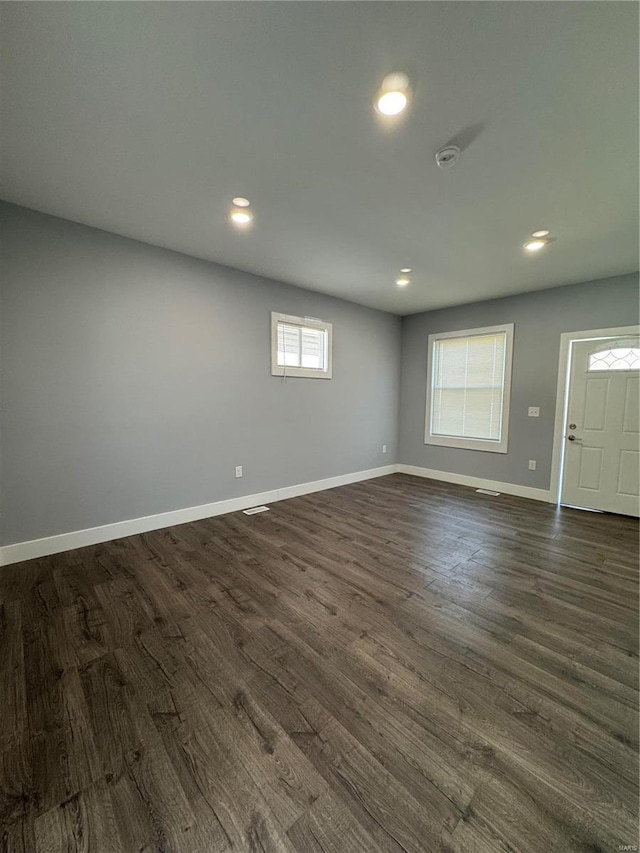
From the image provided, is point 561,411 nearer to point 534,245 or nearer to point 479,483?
point 479,483

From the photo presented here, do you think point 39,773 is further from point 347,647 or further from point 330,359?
point 330,359

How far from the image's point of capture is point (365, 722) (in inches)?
51.3

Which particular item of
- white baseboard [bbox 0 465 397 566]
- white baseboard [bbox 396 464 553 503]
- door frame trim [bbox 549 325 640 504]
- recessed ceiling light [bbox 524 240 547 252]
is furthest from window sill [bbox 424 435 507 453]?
recessed ceiling light [bbox 524 240 547 252]

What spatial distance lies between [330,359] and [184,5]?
354cm

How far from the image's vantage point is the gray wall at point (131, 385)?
2504mm

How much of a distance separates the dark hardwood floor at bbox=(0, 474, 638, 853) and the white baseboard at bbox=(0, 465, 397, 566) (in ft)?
0.42

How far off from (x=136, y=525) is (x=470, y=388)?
4.71m

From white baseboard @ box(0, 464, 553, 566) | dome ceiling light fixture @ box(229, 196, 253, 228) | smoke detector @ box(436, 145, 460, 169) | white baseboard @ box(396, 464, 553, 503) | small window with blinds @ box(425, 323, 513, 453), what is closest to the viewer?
smoke detector @ box(436, 145, 460, 169)

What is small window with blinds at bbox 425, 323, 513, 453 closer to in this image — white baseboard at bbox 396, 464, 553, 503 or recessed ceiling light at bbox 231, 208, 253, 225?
white baseboard at bbox 396, 464, 553, 503

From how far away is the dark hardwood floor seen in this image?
990 mm

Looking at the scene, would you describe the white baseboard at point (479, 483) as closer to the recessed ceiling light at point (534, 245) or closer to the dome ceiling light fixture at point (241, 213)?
the recessed ceiling light at point (534, 245)

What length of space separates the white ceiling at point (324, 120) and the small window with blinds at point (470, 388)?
74.0 inches

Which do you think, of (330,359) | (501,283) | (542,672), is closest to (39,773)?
(542,672)

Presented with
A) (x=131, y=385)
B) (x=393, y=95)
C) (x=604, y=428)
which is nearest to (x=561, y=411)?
(x=604, y=428)
